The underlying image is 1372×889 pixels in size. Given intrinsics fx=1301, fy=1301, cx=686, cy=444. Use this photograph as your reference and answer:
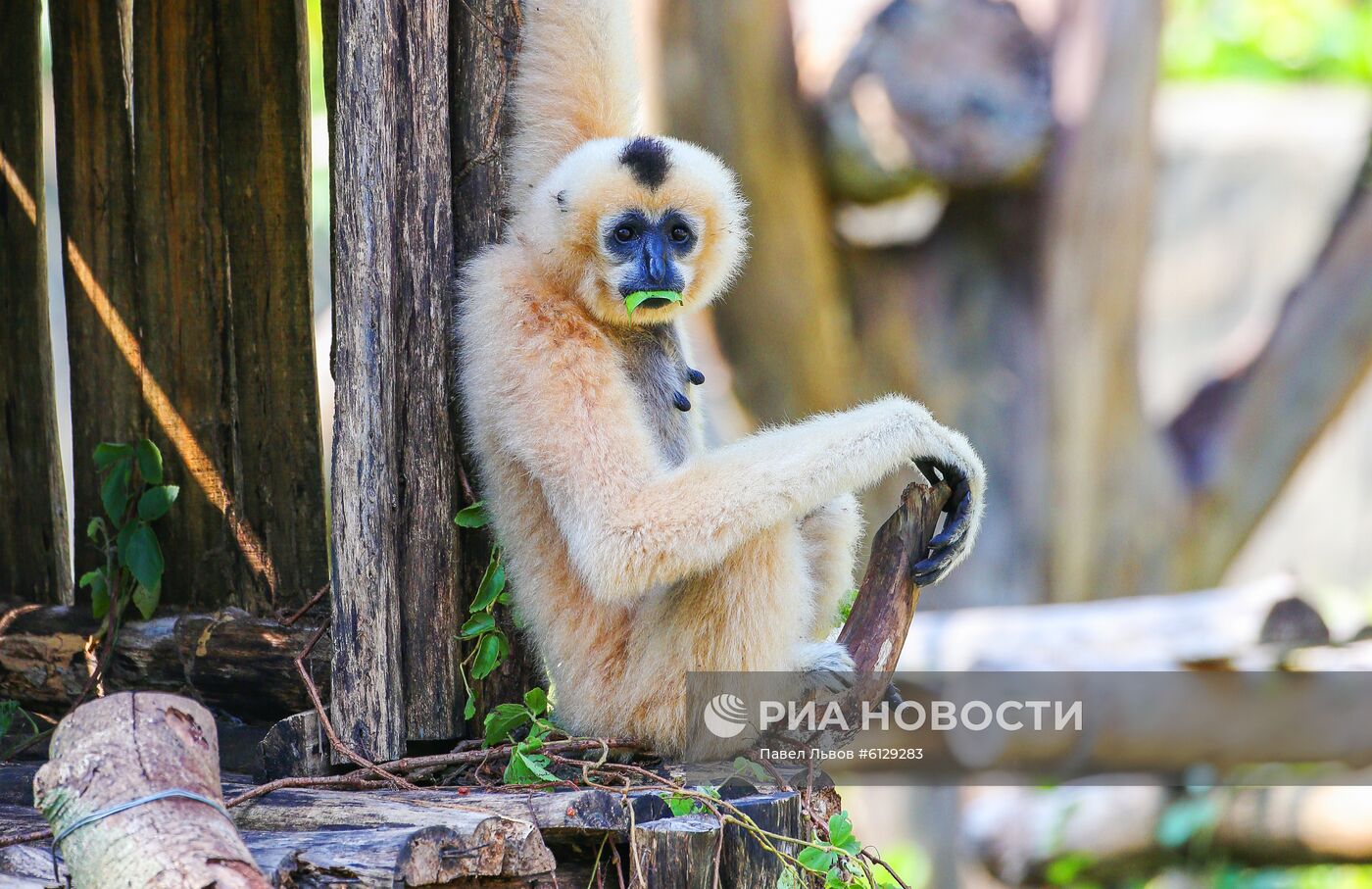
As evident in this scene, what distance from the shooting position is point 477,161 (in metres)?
3.94

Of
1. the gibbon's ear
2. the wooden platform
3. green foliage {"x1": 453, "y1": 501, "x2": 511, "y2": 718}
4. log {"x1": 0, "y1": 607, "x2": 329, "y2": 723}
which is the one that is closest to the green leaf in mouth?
the gibbon's ear

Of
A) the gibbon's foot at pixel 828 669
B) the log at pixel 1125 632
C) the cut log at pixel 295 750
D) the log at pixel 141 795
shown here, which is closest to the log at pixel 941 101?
the log at pixel 1125 632

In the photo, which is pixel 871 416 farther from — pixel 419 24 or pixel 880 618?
pixel 419 24

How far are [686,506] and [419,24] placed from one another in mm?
1594

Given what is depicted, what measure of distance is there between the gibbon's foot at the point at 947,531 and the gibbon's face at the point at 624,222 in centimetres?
92

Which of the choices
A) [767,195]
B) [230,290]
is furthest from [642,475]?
[767,195]

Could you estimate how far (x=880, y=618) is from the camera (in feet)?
12.6

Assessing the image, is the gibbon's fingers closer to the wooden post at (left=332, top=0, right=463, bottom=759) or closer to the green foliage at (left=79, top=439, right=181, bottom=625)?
the wooden post at (left=332, top=0, right=463, bottom=759)

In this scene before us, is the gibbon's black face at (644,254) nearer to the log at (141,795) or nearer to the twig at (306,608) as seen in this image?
the twig at (306,608)

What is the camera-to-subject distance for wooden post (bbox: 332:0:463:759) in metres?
3.56

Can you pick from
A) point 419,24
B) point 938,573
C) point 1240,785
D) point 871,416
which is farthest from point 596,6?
point 1240,785

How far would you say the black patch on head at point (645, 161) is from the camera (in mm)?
3818

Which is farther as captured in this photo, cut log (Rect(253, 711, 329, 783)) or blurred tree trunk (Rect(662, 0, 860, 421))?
blurred tree trunk (Rect(662, 0, 860, 421))

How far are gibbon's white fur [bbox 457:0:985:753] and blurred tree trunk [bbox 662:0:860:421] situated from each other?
13.2 feet
